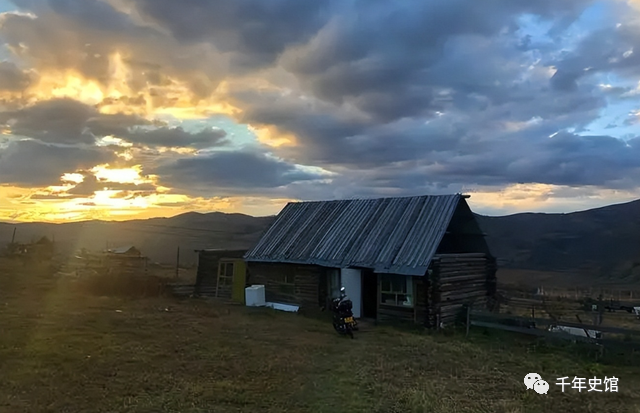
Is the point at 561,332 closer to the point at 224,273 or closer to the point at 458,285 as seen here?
the point at 458,285

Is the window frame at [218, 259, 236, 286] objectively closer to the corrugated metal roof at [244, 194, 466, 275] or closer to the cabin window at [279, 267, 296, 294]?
the corrugated metal roof at [244, 194, 466, 275]

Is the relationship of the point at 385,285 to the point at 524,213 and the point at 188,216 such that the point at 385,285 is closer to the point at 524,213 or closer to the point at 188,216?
the point at 524,213

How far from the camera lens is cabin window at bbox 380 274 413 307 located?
773 inches

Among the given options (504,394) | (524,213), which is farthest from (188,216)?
(504,394)

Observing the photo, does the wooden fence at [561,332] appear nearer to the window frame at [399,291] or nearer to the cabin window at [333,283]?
the window frame at [399,291]

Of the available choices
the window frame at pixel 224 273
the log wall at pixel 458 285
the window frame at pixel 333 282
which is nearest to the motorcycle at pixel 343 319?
the log wall at pixel 458 285

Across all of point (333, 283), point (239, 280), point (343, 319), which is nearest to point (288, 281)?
point (333, 283)

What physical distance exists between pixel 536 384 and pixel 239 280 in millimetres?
17307

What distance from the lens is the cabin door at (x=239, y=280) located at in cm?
2558

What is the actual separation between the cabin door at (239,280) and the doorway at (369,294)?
6595mm

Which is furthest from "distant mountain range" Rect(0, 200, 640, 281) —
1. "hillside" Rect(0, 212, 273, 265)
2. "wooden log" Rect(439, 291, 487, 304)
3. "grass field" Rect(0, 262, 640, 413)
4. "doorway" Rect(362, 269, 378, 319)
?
"grass field" Rect(0, 262, 640, 413)

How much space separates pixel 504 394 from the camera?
10.2 meters

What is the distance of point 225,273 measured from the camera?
26906 millimetres

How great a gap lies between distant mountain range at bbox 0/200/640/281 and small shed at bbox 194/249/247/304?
39.0 m
